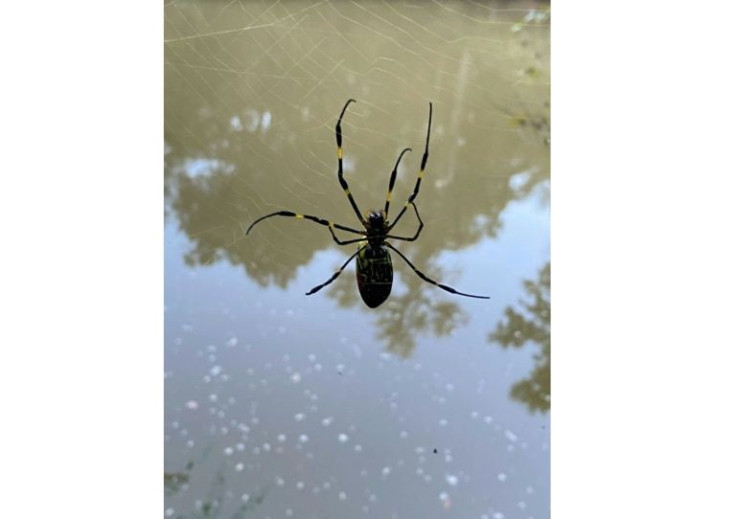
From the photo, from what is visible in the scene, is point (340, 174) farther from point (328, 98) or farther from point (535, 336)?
point (535, 336)

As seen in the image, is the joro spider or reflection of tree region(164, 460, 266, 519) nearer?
the joro spider

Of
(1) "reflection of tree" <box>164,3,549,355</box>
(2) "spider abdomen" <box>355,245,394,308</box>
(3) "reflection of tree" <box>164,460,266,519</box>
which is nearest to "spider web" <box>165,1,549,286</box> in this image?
(1) "reflection of tree" <box>164,3,549,355</box>

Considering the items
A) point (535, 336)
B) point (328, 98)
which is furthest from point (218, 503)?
point (328, 98)

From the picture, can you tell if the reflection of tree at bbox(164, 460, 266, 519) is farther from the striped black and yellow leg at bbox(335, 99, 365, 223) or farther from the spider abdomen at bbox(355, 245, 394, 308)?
the striped black and yellow leg at bbox(335, 99, 365, 223)

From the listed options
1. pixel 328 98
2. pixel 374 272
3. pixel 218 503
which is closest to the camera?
pixel 374 272

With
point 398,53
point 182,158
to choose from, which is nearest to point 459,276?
point 398,53

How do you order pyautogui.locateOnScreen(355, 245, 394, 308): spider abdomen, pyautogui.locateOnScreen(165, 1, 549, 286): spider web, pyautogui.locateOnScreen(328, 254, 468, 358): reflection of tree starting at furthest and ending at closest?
pyautogui.locateOnScreen(328, 254, 468, 358): reflection of tree
pyautogui.locateOnScreen(165, 1, 549, 286): spider web
pyautogui.locateOnScreen(355, 245, 394, 308): spider abdomen

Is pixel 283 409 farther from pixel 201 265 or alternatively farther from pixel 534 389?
pixel 534 389
